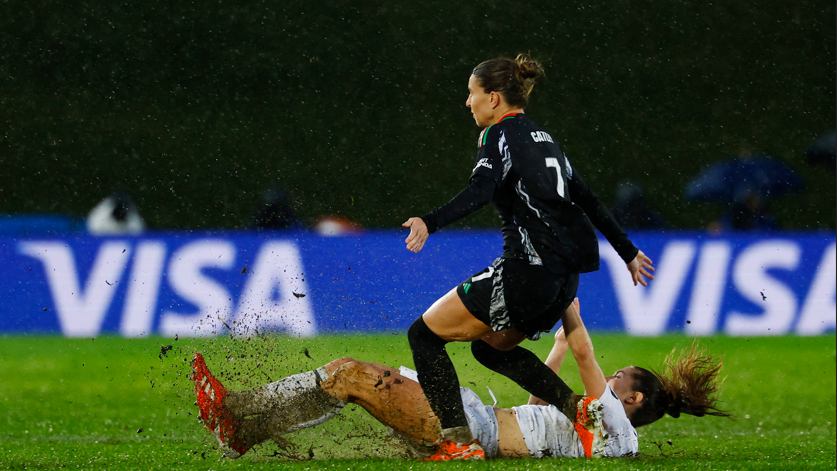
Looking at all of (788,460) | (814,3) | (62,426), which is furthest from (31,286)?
(814,3)

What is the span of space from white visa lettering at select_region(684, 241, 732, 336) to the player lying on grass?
5.31 m

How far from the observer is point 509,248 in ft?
11.0

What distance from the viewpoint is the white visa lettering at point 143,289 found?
26.9 feet

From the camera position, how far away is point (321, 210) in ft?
40.8

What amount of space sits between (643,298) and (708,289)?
67 centimetres

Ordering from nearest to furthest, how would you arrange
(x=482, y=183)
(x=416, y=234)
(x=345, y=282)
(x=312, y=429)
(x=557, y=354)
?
(x=416, y=234) → (x=482, y=183) → (x=557, y=354) → (x=312, y=429) → (x=345, y=282)

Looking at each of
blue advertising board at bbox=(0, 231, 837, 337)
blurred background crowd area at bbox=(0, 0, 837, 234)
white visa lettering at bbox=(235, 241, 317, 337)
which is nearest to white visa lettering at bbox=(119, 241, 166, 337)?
blue advertising board at bbox=(0, 231, 837, 337)

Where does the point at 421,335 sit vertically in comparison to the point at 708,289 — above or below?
below

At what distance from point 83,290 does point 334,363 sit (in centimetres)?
551

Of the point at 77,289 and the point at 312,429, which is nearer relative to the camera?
the point at 312,429

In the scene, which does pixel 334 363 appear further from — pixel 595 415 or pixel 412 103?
pixel 412 103

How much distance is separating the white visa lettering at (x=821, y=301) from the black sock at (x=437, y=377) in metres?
6.42

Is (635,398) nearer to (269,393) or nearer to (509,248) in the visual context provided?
(509,248)

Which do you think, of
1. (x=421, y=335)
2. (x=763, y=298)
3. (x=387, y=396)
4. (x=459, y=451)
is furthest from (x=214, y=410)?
(x=763, y=298)
